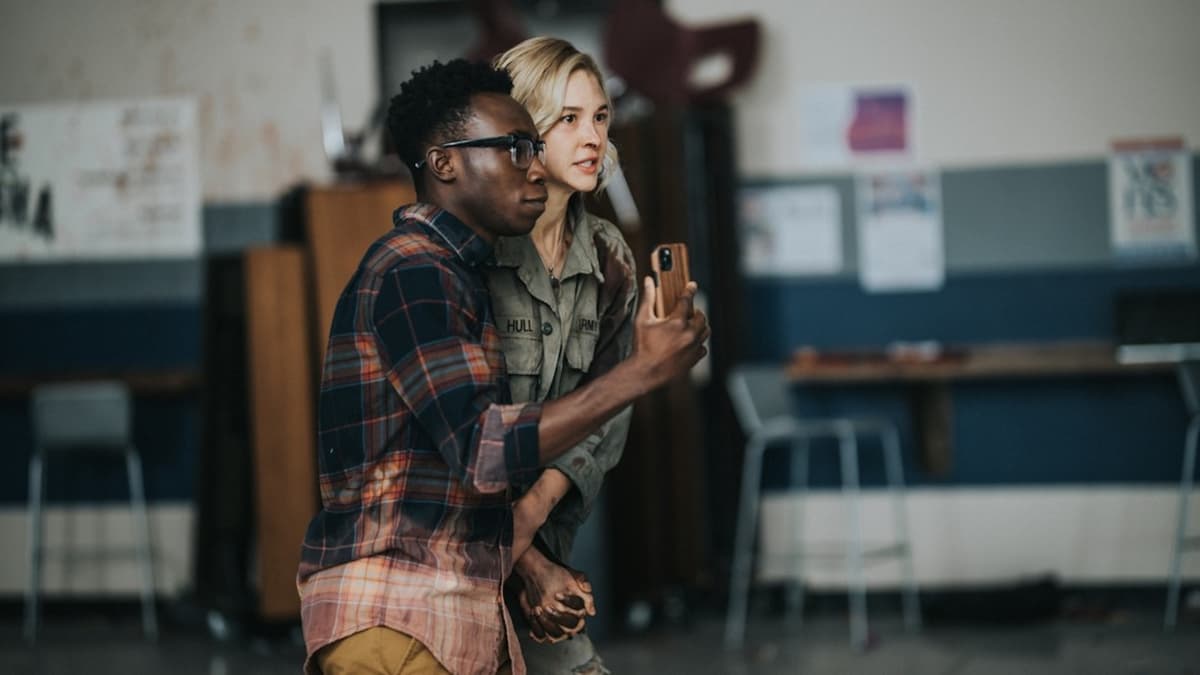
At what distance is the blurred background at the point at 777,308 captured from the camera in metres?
5.39

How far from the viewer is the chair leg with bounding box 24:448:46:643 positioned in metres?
5.82

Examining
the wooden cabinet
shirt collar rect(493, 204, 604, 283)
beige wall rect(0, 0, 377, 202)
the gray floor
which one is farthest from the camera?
beige wall rect(0, 0, 377, 202)

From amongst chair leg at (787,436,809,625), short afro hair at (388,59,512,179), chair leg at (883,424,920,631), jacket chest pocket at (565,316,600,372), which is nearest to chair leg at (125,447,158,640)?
chair leg at (787,436,809,625)

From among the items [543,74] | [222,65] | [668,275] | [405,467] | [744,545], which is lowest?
[744,545]

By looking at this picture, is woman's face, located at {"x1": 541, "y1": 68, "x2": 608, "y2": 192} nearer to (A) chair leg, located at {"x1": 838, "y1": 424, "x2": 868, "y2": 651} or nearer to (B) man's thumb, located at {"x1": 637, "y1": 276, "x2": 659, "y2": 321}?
(B) man's thumb, located at {"x1": 637, "y1": 276, "x2": 659, "y2": 321}

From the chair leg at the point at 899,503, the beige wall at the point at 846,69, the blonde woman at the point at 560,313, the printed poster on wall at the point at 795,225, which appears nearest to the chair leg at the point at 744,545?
the chair leg at the point at 899,503

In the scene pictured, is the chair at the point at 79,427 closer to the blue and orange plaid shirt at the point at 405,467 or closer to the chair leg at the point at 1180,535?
the chair leg at the point at 1180,535

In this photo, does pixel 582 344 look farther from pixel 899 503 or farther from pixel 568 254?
pixel 899 503

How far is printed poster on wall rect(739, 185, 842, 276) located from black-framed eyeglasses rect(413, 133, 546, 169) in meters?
4.29

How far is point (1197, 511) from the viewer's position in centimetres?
564

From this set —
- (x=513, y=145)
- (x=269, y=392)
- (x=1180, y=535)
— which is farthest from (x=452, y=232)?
(x=1180, y=535)

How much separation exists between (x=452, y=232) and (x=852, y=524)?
442 cm

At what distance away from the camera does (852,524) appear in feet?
19.0

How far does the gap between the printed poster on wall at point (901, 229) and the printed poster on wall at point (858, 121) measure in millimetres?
98
